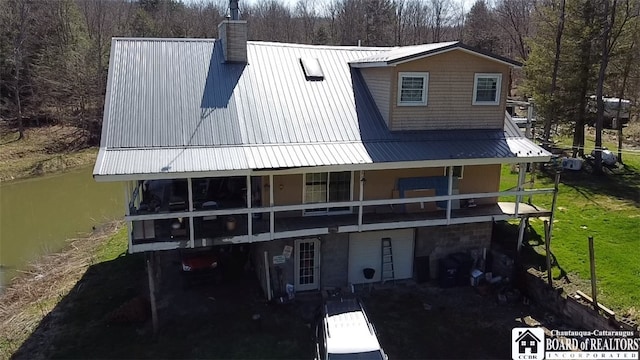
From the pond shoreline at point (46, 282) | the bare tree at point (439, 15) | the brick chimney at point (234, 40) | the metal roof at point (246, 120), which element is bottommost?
the pond shoreline at point (46, 282)

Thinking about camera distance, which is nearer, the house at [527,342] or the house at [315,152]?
the house at [527,342]

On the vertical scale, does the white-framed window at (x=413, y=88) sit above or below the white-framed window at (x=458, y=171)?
above

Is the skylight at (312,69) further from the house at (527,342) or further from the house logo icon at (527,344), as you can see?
the house at (527,342)

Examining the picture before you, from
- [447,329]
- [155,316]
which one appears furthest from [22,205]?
[447,329]

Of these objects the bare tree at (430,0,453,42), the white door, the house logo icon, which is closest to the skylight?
the white door

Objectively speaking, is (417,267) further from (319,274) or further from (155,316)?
(155,316)

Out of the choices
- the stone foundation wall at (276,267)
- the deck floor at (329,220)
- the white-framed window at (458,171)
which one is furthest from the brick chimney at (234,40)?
the white-framed window at (458,171)

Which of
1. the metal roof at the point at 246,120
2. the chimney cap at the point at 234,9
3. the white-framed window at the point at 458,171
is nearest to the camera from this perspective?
the metal roof at the point at 246,120
